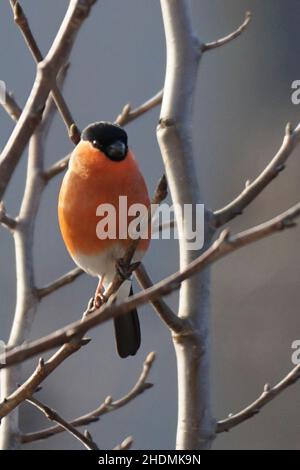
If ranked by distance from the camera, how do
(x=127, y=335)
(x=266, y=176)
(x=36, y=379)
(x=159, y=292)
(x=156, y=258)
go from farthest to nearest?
1. (x=156, y=258)
2. (x=127, y=335)
3. (x=266, y=176)
4. (x=36, y=379)
5. (x=159, y=292)

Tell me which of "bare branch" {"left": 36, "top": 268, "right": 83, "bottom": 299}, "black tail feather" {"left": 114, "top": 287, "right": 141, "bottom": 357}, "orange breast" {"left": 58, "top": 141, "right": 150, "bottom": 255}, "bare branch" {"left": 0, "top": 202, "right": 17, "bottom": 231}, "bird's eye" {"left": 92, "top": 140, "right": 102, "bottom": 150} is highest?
"bird's eye" {"left": 92, "top": 140, "right": 102, "bottom": 150}

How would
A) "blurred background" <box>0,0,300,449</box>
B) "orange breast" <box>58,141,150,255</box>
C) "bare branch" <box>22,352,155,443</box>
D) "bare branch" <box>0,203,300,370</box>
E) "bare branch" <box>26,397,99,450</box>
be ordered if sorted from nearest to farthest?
"bare branch" <box>0,203,300,370</box>, "bare branch" <box>26,397,99,450</box>, "bare branch" <box>22,352,155,443</box>, "orange breast" <box>58,141,150,255</box>, "blurred background" <box>0,0,300,449</box>

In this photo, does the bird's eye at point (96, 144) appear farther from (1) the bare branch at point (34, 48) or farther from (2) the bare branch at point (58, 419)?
(2) the bare branch at point (58, 419)

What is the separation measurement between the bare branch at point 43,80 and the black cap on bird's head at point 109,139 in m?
0.85

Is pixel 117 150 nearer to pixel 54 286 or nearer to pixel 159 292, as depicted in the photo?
pixel 54 286

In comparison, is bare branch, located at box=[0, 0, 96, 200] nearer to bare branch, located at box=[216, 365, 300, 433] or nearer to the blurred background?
bare branch, located at box=[216, 365, 300, 433]

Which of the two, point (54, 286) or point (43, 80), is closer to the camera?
point (43, 80)

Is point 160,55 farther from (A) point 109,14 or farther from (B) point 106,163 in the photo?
(B) point 106,163

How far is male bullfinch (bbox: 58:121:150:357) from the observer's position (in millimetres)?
1639

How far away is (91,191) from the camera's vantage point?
64.7 inches

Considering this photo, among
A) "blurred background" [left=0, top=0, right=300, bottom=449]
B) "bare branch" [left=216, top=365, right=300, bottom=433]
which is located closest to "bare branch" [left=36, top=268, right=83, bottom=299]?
"bare branch" [left=216, top=365, right=300, bottom=433]

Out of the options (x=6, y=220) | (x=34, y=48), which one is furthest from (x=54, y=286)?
(x=34, y=48)

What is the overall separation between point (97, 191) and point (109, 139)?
14cm

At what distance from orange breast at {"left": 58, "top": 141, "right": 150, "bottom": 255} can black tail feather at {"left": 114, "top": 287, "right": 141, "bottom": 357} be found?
21cm
